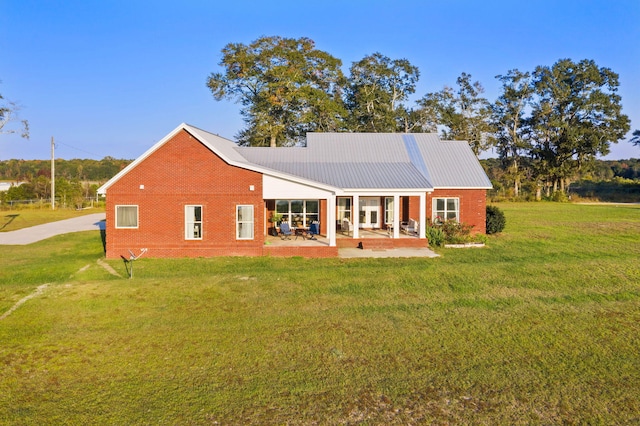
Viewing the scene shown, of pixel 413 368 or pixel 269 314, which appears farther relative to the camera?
pixel 269 314

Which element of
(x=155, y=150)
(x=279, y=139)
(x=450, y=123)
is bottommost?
(x=155, y=150)

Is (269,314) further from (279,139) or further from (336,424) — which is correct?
(279,139)

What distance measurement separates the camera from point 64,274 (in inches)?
595

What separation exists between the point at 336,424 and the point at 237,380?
2.05 meters

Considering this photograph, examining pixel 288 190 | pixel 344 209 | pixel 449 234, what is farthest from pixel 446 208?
pixel 288 190

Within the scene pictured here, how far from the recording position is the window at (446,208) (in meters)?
23.8

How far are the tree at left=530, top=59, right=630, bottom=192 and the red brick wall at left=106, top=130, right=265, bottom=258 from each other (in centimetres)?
4606

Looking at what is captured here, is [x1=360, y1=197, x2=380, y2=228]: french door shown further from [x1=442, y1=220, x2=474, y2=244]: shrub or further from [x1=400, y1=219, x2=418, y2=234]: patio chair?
[x1=442, y1=220, x2=474, y2=244]: shrub

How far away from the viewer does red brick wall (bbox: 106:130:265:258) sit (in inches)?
735

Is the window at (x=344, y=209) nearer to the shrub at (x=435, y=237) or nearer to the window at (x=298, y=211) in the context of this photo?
the window at (x=298, y=211)

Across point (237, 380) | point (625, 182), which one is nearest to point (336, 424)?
point (237, 380)

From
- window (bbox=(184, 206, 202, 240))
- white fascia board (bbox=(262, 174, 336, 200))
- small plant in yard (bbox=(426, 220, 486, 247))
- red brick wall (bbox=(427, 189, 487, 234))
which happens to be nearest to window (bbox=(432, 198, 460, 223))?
red brick wall (bbox=(427, 189, 487, 234))

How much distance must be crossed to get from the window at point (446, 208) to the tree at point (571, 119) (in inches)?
1400

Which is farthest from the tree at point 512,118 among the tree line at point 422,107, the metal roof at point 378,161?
the metal roof at point 378,161
